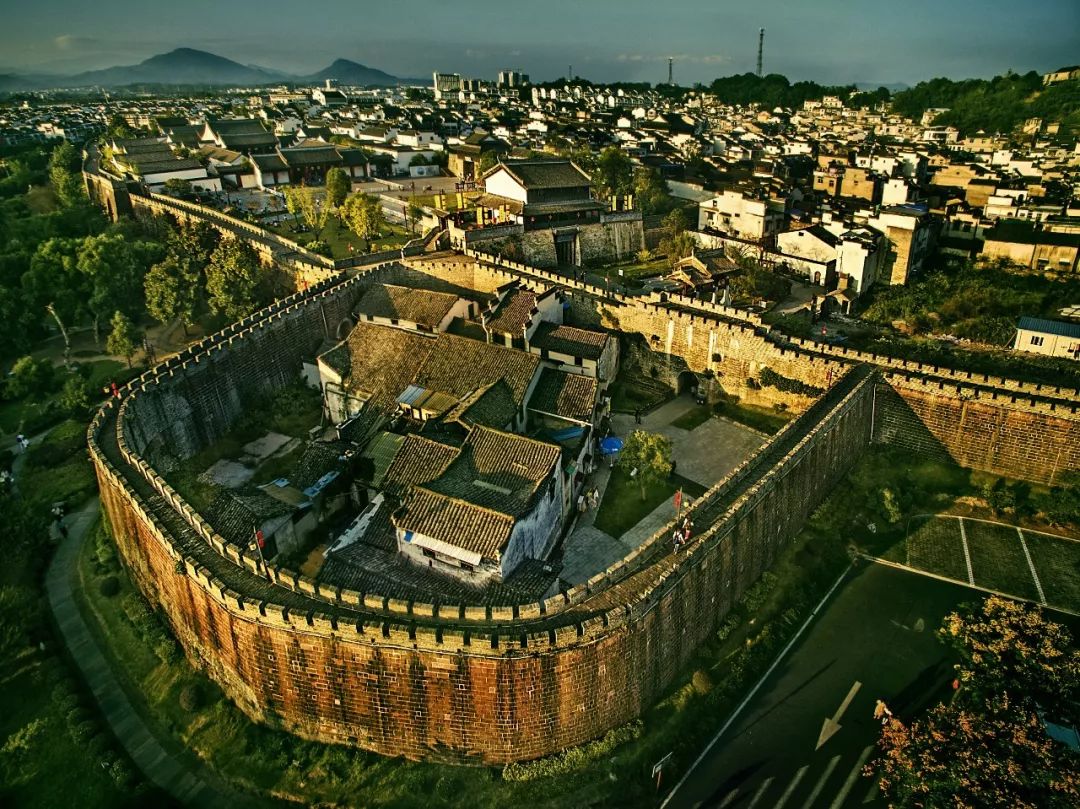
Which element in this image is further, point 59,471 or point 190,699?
point 59,471

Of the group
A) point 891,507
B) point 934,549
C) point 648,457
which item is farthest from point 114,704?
point 934,549

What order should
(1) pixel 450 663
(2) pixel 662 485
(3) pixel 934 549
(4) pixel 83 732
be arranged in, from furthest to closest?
1. (2) pixel 662 485
2. (3) pixel 934 549
3. (4) pixel 83 732
4. (1) pixel 450 663

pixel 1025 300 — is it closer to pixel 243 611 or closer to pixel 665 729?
pixel 665 729

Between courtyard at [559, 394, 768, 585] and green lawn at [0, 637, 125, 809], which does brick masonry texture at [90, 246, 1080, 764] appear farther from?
courtyard at [559, 394, 768, 585]

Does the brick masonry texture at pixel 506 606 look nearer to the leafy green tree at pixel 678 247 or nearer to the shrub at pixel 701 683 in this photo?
the shrub at pixel 701 683

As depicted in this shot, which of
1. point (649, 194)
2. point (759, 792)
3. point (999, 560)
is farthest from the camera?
point (649, 194)

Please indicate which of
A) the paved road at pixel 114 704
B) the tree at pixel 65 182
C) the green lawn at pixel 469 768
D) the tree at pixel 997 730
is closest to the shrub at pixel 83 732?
the paved road at pixel 114 704

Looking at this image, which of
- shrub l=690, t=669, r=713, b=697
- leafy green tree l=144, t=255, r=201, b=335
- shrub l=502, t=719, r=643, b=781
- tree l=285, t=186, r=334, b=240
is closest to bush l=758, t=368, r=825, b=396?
shrub l=690, t=669, r=713, b=697

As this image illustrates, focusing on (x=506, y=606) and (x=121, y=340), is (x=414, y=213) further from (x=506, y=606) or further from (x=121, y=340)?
(x=506, y=606)
